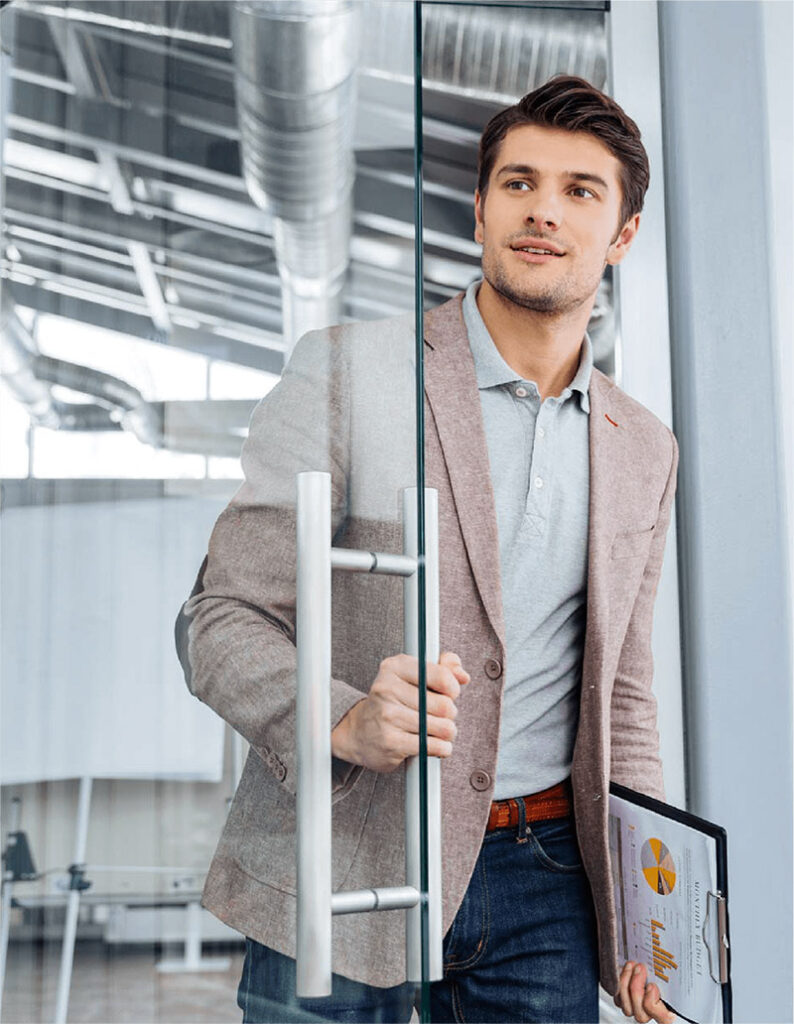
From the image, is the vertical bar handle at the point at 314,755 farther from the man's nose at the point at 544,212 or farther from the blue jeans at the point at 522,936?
the man's nose at the point at 544,212

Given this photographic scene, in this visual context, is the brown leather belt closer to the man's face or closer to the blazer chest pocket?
the blazer chest pocket

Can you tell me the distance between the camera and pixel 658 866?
187 cm

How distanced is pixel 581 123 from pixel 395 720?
4.28ft

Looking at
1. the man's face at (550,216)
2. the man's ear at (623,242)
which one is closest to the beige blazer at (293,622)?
the man's face at (550,216)

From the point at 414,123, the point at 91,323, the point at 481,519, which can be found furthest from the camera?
the point at 481,519

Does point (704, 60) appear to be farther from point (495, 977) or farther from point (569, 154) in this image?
point (495, 977)

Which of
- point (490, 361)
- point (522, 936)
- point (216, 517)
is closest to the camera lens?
point (216, 517)

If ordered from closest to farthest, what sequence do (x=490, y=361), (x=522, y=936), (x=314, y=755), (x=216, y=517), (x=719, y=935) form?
1. (x=314, y=755)
2. (x=216, y=517)
3. (x=719, y=935)
4. (x=522, y=936)
5. (x=490, y=361)

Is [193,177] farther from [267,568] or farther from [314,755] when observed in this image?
[314,755]

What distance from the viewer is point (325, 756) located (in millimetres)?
1160

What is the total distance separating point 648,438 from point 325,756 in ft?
3.67

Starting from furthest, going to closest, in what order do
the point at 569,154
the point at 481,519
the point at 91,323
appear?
1. the point at 569,154
2. the point at 481,519
3. the point at 91,323

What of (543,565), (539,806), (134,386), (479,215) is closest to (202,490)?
(134,386)

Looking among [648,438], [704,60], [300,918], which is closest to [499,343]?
[648,438]
